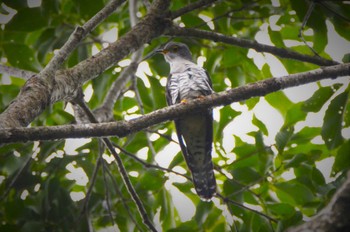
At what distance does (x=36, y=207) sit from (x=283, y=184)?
6.34ft

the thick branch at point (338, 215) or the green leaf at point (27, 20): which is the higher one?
the green leaf at point (27, 20)

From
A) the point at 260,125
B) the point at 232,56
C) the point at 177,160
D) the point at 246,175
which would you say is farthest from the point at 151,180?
the point at 232,56

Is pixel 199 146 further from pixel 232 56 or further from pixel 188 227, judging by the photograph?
pixel 232 56

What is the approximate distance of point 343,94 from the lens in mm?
2537

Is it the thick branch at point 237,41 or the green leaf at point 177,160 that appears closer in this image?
the thick branch at point 237,41

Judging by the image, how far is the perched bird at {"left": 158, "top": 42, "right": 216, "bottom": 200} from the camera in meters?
3.27

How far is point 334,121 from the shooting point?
8.42ft

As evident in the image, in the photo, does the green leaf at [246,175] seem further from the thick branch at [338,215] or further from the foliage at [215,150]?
the thick branch at [338,215]

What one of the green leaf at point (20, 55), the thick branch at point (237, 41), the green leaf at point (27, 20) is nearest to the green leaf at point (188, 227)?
the thick branch at point (237, 41)

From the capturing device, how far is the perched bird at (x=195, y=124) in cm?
327

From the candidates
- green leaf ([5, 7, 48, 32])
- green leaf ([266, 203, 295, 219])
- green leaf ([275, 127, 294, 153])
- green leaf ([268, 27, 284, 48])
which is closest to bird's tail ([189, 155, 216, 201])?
green leaf ([266, 203, 295, 219])

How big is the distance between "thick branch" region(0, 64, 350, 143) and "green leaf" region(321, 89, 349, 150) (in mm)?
437

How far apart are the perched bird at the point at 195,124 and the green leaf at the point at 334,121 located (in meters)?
1.01

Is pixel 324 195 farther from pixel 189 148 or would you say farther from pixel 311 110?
pixel 189 148
